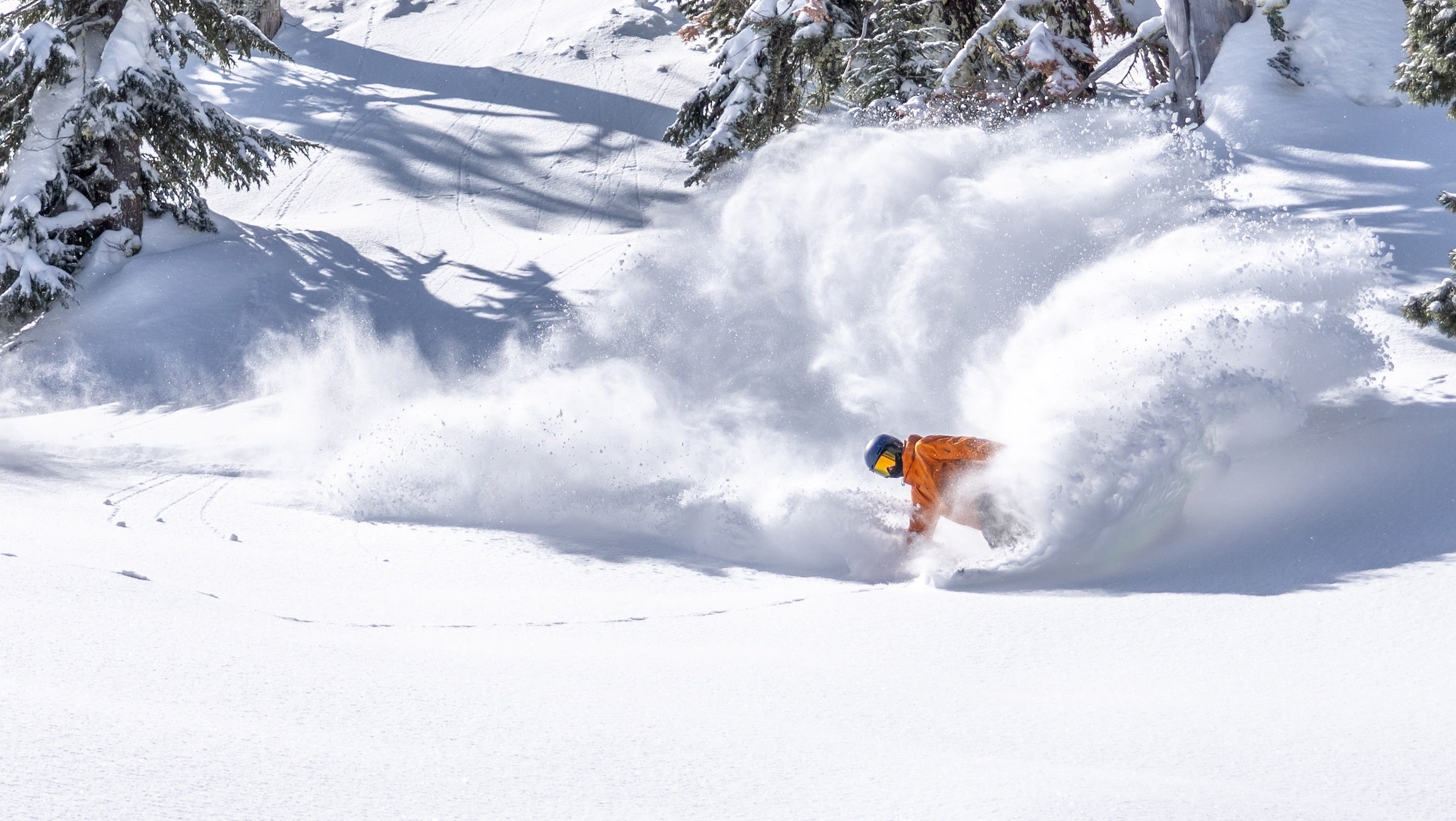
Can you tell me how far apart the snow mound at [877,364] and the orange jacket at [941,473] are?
22 centimetres

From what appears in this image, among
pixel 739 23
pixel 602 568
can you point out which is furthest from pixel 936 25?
pixel 602 568

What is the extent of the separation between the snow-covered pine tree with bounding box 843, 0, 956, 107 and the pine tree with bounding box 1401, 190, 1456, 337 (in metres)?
9.49

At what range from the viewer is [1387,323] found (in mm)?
8617

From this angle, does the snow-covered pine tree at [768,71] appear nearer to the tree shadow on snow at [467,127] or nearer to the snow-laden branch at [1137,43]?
the snow-laden branch at [1137,43]

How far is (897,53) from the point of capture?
16016 millimetres

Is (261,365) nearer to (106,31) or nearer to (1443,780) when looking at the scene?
(106,31)

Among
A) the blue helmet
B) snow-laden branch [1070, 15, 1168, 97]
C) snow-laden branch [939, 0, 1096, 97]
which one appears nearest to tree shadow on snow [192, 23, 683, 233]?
snow-laden branch [939, 0, 1096, 97]

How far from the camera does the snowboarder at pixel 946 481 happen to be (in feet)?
21.9

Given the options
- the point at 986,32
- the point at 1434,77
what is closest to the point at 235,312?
the point at 986,32

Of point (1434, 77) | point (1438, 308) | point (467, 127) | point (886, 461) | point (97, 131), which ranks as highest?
point (1434, 77)

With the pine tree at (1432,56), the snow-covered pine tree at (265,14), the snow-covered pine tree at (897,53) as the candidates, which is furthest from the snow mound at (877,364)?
the snow-covered pine tree at (265,14)

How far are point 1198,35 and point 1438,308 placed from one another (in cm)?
735

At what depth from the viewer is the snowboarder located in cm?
667

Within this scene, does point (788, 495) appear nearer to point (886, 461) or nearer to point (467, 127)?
point (886, 461)
